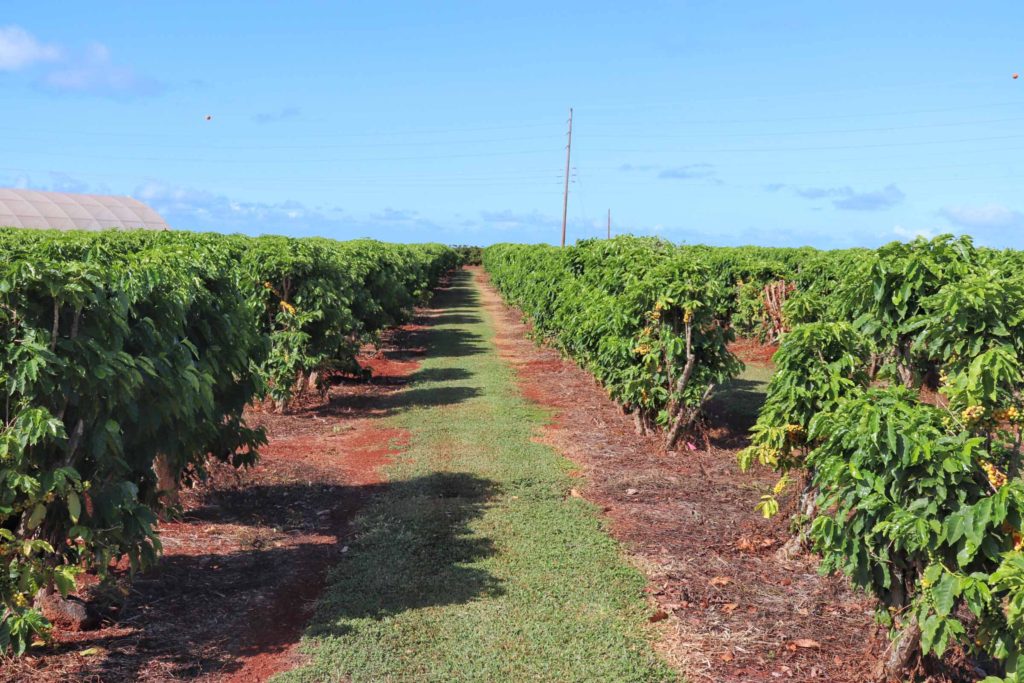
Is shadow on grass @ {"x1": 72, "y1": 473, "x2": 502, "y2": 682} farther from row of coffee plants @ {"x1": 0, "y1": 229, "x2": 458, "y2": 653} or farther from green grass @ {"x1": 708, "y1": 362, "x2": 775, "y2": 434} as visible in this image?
green grass @ {"x1": 708, "y1": 362, "x2": 775, "y2": 434}

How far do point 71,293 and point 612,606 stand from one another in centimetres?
431

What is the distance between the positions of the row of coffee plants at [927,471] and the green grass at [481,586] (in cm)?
150

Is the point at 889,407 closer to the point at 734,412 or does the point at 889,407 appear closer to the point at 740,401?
the point at 734,412

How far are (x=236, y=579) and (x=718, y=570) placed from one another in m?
4.02

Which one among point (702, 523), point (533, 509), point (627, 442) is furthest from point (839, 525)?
point (627, 442)

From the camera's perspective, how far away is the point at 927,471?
4520 millimetres

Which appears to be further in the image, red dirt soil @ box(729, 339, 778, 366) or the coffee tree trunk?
red dirt soil @ box(729, 339, 778, 366)

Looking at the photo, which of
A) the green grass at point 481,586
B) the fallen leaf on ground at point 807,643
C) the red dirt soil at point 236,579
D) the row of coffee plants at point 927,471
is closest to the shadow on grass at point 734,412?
the green grass at point 481,586

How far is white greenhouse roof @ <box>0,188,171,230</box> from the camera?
143 feet

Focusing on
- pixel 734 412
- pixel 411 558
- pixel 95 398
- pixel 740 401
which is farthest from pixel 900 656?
pixel 740 401

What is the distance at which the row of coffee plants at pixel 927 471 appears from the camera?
4.23m

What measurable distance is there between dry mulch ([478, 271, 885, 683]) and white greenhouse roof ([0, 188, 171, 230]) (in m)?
40.8

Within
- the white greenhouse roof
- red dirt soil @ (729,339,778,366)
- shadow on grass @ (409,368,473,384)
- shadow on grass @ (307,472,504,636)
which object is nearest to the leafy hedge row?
shadow on grass @ (307,472,504,636)

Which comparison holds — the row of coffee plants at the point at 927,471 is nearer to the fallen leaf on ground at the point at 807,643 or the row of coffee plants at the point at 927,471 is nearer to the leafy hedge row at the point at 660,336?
the fallen leaf on ground at the point at 807,643
